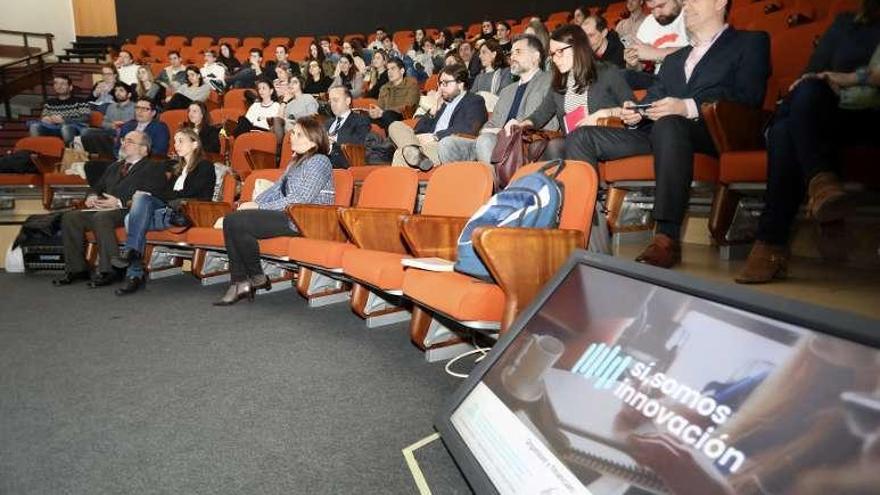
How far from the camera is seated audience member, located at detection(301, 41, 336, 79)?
7.21 meters

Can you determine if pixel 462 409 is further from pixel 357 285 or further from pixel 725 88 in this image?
pixel 725 88

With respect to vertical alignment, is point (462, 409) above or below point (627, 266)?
below

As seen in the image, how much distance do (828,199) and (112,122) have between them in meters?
7.09

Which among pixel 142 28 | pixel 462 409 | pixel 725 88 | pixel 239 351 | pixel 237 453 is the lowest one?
pixel 239 351

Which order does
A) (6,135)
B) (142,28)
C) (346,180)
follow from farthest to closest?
(142,28) < (6,135) < (346,180)

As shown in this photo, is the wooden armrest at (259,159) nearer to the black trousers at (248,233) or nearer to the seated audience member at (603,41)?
the black trousers at (248,233)

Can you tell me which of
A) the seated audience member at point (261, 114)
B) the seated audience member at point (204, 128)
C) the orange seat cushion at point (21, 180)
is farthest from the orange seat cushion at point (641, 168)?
the orange seat cushion at point (21, 180)

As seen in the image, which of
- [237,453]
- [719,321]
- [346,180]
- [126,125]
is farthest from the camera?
[126,125]

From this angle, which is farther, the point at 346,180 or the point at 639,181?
the point at 346,180

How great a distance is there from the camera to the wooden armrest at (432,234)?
2.04m

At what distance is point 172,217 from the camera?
371 cm

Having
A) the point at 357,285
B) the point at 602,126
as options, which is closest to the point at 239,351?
the point at 357,285

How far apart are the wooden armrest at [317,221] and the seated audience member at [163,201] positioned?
4.16ft

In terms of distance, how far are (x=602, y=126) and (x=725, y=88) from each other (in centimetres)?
46
